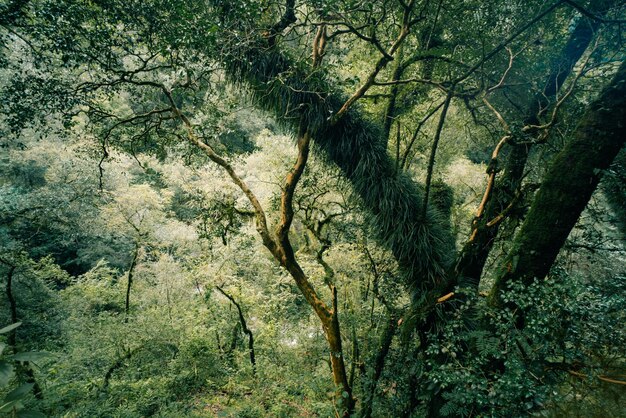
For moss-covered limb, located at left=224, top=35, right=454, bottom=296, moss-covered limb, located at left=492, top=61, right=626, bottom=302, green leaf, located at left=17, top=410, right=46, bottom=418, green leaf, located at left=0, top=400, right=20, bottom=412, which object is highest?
moss-covered limb, located at left=224, top=35, right=454, bottom=296

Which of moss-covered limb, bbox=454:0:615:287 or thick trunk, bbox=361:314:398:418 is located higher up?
moss-covered limb, bbox=454:0:615:287

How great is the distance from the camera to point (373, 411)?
157 inches

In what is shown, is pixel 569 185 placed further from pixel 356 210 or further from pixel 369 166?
pixel 356 210

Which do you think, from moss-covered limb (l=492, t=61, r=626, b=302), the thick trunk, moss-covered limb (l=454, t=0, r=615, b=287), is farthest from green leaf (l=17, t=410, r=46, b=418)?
the thick trunk

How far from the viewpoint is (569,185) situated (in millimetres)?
2736

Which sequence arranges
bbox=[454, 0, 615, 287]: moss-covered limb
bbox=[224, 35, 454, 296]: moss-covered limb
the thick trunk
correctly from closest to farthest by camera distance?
1. bbox=[454, 0, 615, 287]: moss-covered limb
2. the thick trunk
3. bbox=[224, 35, 454, 296]: moss-covered limb

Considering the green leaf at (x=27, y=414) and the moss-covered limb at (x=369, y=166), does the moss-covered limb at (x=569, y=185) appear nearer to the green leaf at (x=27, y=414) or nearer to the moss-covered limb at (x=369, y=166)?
the moss-covered limb at (x=369, y=166)

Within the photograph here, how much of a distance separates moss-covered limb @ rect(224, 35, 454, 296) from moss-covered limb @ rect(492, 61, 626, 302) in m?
2.03

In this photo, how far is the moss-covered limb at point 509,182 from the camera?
3.56 m

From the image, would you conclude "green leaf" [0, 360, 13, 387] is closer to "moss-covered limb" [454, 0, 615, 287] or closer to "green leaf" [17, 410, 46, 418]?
"green leaf" [17, 410, 46, 418]

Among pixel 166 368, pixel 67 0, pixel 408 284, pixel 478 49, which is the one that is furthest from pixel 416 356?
pixel 166 368

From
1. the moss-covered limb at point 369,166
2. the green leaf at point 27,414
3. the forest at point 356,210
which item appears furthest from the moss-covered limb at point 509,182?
the green leaf at point 27,414

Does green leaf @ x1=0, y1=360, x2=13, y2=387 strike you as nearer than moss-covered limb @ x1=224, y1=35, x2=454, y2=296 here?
Yes

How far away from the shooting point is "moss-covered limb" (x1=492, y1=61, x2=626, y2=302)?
2635 millimetres
